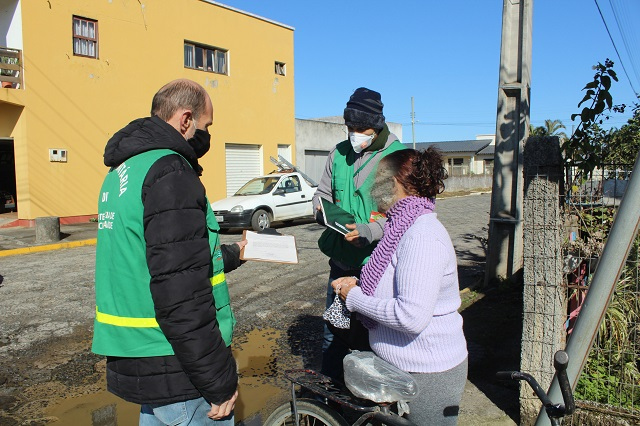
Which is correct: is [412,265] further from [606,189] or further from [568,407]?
[606,189]

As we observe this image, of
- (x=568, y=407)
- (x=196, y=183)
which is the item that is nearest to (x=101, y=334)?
(x=196, y=183)

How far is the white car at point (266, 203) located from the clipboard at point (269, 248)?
11.2 m

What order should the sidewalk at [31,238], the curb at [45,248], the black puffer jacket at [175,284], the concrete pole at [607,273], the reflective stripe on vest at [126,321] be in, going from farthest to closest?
the sidewalk at [31,238] → the curb at [45,248] → the concrete pole at [607,273] → the reflective stripe on vest at [126,321] → the black puffer jacket at [175,284]

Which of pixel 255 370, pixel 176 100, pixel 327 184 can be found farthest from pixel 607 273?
pixel 255 370

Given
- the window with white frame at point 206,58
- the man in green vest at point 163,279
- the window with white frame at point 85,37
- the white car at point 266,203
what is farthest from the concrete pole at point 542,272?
the window with white frame at point 206,58

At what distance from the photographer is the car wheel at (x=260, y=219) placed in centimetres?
1427

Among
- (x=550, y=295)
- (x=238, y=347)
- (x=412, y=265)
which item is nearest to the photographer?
(x=412, y=265)

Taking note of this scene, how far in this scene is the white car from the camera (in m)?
14.2

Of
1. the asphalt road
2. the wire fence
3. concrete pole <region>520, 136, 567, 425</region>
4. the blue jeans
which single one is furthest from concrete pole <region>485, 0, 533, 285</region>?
the blue jeans

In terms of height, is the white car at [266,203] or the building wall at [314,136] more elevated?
the building wall at [314,136]

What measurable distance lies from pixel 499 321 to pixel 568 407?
4412mm

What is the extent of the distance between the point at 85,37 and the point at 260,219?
27.9 ft

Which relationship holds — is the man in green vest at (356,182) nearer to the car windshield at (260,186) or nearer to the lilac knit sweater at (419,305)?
the lilac knit sweater at (419,305)

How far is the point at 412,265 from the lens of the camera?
2254 millimetres
